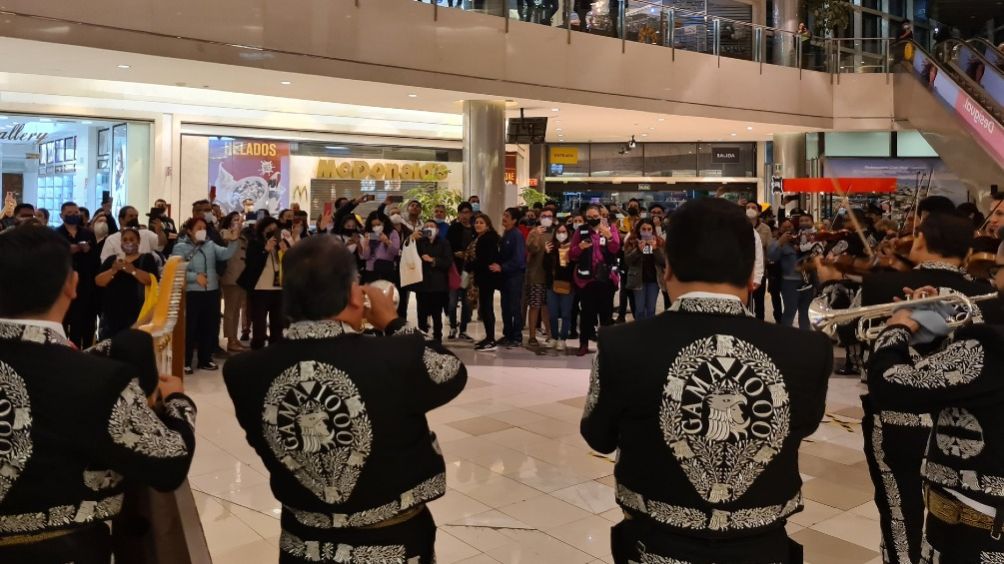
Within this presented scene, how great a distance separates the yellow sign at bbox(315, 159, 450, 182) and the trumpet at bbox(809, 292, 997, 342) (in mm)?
15054

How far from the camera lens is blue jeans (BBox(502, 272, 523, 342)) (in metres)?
9.05

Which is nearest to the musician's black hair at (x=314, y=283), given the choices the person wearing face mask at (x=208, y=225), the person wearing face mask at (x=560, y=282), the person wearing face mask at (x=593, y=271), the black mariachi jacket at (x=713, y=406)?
the black mariachi jacket at (x=713, y=406)

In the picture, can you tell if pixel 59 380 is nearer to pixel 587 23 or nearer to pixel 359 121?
pixel 587 23

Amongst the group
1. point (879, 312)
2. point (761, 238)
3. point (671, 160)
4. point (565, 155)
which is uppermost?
point (565, 155)

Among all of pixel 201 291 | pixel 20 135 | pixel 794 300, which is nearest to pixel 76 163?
pixel 20 135

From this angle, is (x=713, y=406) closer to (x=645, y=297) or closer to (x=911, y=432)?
(x=911, y=432)

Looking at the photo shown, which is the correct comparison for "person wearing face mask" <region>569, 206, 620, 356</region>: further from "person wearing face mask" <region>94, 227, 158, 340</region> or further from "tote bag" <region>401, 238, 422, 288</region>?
"person wearing face mask" <region>94, 227, 158, 340</region>

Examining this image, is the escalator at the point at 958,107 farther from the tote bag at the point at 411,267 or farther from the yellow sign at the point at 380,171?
the yellow sign at the point at 380,171

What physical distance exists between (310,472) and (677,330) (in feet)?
2.99

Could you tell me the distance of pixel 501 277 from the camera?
9.02 metres

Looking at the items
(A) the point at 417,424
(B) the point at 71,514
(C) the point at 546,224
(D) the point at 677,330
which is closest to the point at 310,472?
(A) the point at 417,424

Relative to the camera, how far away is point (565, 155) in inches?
901

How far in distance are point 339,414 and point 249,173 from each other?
1490 cm

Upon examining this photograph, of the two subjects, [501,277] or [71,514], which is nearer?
[71,514]
